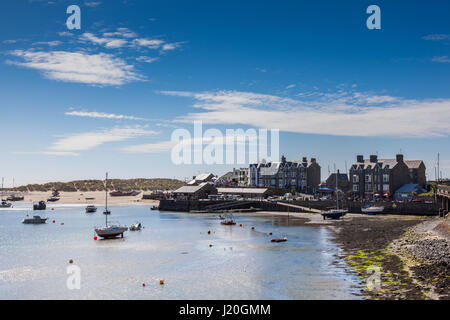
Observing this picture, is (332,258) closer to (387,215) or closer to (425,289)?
(425,289)

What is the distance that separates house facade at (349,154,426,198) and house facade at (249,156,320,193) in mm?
25107

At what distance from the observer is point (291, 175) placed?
162m

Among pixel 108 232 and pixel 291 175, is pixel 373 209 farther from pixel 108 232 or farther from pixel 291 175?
pixel 108 232

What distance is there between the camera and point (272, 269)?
145ft

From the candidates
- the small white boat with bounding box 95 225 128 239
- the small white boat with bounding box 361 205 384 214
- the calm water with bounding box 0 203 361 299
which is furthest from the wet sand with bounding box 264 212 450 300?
the small white boat with bounding box 95 225 128 239

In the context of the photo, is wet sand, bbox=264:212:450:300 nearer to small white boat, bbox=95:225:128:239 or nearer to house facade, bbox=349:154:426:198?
small white boat, bbox=95:225:128:239

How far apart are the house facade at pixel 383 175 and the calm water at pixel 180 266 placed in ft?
190

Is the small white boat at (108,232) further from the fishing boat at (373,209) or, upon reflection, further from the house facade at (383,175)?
the house facade at (383,175)

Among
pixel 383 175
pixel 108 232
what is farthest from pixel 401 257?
pixel 383 175

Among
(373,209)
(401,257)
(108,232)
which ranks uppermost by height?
(373,209)

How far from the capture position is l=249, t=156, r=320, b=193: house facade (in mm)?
157750

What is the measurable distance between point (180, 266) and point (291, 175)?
387 ft
